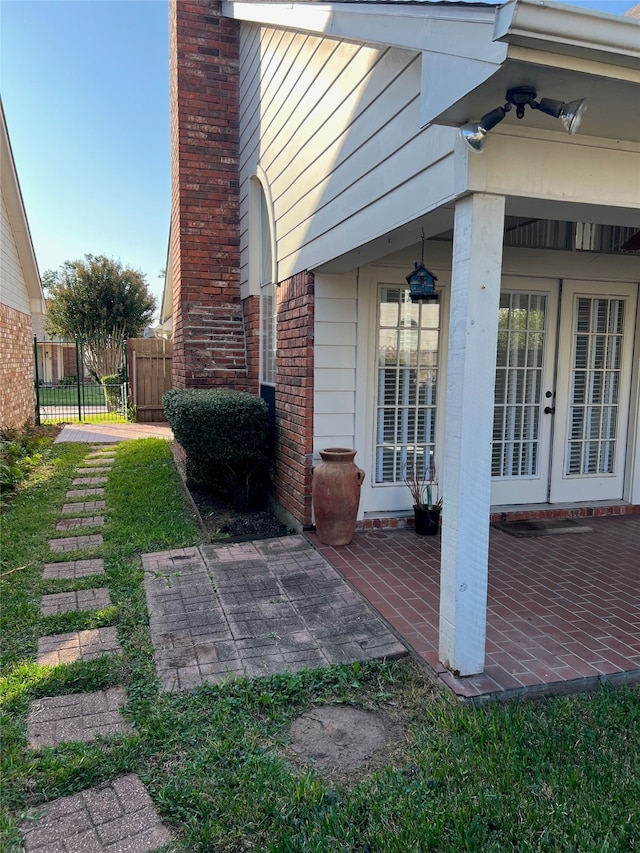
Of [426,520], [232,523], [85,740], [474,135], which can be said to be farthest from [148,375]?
[474,135]

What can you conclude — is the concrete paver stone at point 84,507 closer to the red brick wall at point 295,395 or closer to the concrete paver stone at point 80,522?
the concrete paver stone at point 80,522

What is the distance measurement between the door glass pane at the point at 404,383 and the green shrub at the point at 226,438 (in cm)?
134

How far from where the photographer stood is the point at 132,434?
1073 cm

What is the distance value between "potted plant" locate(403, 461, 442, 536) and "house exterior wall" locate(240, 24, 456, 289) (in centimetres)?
213

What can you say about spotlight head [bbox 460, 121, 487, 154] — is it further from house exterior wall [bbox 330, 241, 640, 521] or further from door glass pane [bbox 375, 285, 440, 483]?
door glass pane [bbox 375, 285, 440, 483]

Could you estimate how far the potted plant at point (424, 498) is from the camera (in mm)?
4988

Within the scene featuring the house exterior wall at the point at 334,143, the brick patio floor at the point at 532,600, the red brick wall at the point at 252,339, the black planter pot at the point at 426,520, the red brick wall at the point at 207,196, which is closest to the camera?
the brick patio floor at the point at 532,600

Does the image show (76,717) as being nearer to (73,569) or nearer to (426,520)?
(73,569)

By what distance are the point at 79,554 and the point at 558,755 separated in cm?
Result: 388

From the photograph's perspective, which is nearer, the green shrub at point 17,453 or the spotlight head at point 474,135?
the spotlight head at point 474,135

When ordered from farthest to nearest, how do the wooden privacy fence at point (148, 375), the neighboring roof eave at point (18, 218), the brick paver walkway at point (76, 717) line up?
the wooden privacy fence at point (148, 375) < the neighboring roof eave at point (18, 218) < the brick paver walkway at point (76, 717)

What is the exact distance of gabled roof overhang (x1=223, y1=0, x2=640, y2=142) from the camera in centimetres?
183

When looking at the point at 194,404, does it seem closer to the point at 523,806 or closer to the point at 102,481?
the point at 102,481

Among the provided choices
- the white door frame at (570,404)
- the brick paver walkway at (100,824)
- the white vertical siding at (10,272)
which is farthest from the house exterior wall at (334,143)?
the white vertical siding at (10,272)
